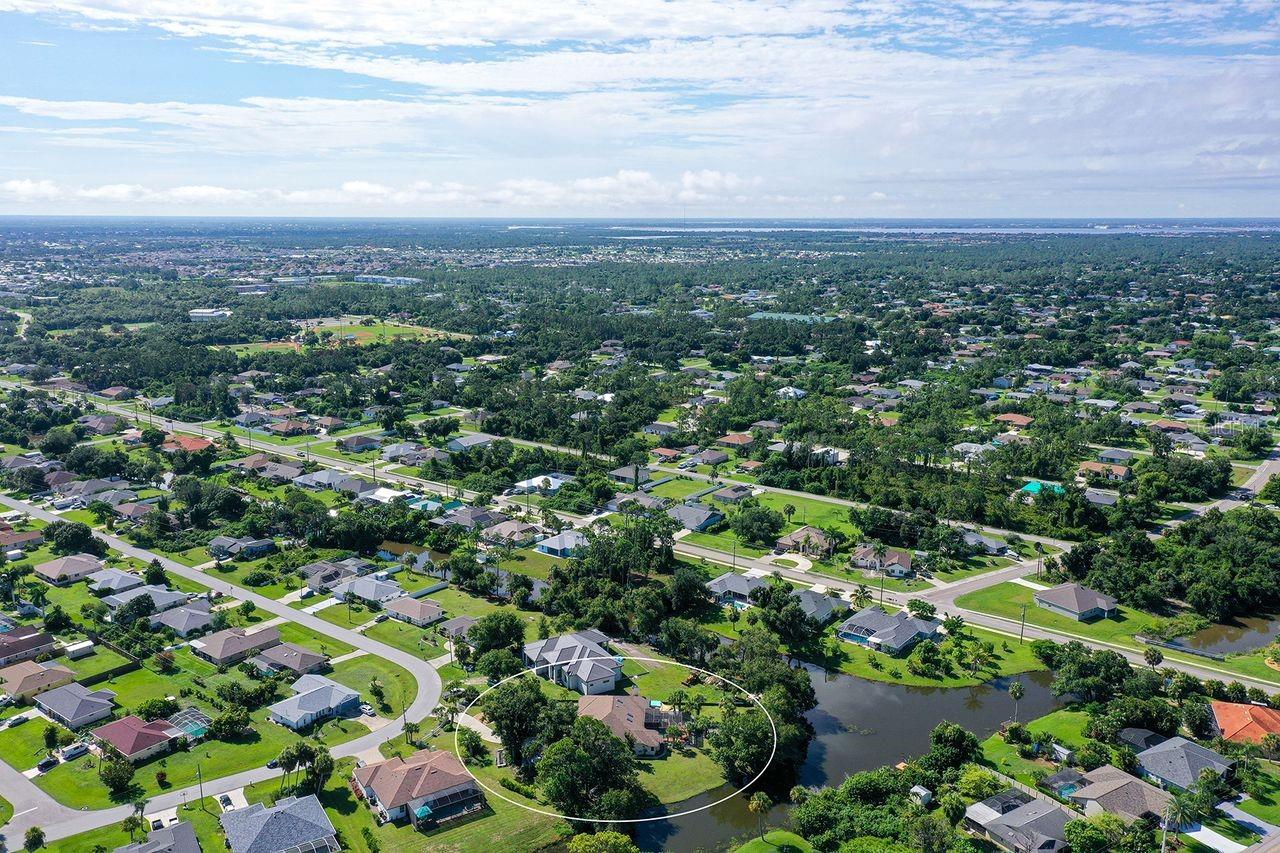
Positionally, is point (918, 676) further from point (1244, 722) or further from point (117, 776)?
point (117, 776)

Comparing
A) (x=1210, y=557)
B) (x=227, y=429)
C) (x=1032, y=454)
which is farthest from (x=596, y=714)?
(x=227, y=429)

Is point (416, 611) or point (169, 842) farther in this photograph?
point (416, 611)

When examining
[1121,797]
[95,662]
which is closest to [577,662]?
[1121,797]

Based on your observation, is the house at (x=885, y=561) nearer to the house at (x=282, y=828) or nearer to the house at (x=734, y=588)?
the house at (x=734, y=588)

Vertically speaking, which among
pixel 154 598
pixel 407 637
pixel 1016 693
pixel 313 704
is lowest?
pixel 407 637

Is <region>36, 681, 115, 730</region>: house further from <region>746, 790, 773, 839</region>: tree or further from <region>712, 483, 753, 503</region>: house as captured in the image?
<region>712, 483, 753, 503</region>: house

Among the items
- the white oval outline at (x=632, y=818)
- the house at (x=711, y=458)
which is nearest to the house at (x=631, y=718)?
the white oval outline at (x=632, y=818)
